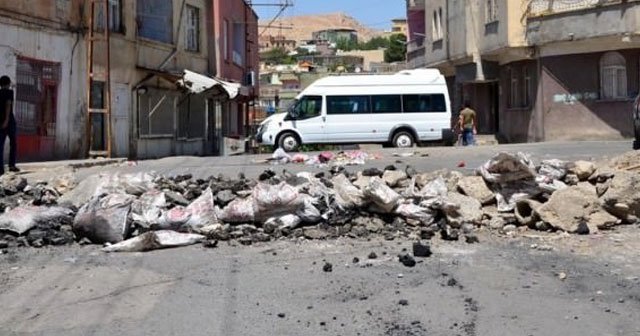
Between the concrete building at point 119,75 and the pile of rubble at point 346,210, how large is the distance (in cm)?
1048

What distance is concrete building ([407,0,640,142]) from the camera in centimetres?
2897

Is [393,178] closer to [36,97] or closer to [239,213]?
[239,213]

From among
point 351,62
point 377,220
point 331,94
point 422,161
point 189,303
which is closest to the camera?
point 189,303

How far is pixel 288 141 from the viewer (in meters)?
26.9

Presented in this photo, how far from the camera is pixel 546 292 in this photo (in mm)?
6648

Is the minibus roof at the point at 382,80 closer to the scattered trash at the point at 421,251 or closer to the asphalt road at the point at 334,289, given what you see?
the asphalt road at the point at 334,289

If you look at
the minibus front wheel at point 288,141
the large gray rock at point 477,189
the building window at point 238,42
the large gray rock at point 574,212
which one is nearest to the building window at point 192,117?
the minibus front wheel at point 288,141

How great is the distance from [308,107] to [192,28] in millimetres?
7475

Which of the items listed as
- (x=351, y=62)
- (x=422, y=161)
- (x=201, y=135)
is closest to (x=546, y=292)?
(x=422, y=161)

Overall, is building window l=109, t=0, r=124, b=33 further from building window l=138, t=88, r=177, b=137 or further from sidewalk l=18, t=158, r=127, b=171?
sidewalk l=18, t=158, r=127, b=171

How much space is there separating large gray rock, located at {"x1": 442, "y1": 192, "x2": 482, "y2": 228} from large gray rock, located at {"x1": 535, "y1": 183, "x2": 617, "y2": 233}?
2.43ft

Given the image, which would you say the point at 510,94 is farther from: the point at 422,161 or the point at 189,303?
the point at 189,303

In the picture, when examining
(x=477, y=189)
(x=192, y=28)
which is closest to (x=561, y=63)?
(x=192, y=28)

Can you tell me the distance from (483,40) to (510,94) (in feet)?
8.60
